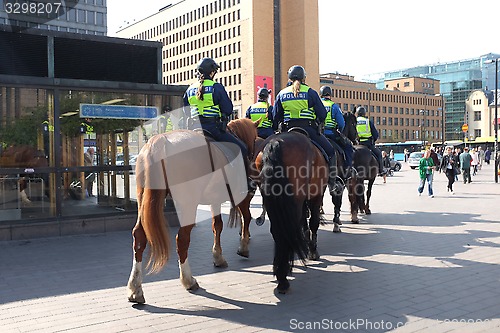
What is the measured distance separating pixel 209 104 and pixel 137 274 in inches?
109

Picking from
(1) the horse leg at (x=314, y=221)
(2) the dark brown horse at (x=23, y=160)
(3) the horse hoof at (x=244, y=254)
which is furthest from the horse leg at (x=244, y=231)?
(2) the dark brown horse at (x=23, y=160)

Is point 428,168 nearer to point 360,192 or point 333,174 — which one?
point 360,192

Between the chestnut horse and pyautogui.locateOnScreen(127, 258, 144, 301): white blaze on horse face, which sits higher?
the chestnut horse

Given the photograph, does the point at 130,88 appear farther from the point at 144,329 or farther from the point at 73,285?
the point at 144,329

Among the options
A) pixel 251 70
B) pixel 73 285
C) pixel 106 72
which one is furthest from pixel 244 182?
pixel 251 70

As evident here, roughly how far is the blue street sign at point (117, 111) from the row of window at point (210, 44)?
96576 mm

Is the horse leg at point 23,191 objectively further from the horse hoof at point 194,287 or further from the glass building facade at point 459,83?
the glass building facade at point 459,83

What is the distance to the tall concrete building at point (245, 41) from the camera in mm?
102812

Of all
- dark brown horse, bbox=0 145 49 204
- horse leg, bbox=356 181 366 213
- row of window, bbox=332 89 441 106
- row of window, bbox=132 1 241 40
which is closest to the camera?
dark brown horse, bbox=0 145 49 204

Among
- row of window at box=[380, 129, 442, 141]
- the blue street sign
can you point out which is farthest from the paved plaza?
row of window at box=[380, 129, 442, 141]

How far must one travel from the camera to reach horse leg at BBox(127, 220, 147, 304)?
230 inches

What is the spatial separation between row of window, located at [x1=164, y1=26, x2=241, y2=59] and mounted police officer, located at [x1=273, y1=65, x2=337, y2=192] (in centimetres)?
10032

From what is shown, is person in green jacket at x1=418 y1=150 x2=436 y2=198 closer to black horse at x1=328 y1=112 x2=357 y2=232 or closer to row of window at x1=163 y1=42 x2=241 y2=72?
black horse at x1=328 y1=112 x2=357 y2=232

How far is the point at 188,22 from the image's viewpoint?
115 meters
